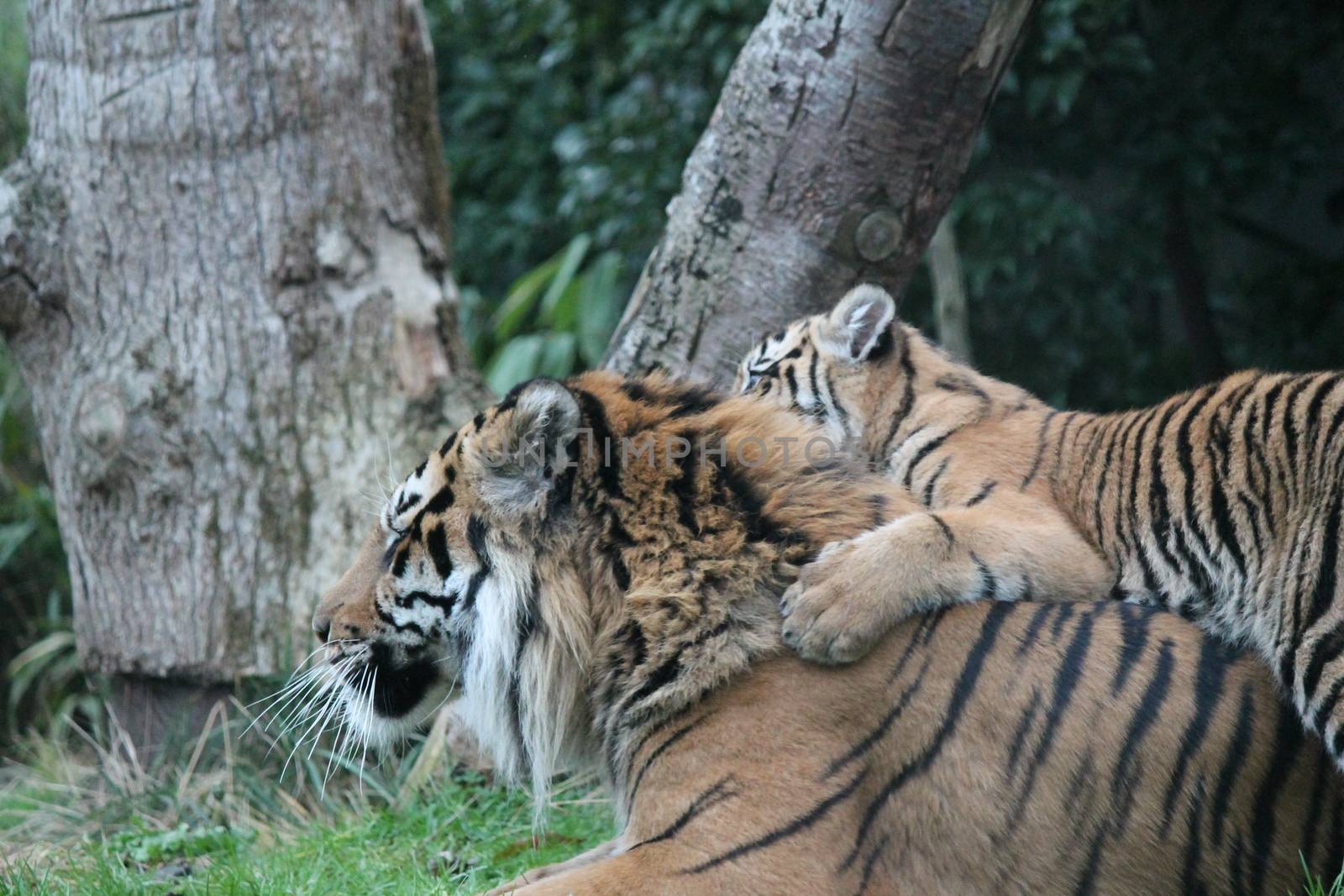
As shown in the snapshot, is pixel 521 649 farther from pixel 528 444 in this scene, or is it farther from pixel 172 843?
pixel 172 843

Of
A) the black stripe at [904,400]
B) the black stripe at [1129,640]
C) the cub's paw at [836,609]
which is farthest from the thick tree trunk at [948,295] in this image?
the cub's paw at [836,609]

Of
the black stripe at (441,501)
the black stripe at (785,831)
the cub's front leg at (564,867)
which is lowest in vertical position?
the cub's front leg at (564,867)

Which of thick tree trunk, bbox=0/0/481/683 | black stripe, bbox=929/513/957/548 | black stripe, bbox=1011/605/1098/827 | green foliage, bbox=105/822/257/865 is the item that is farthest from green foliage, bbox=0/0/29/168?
black stripe, bbox=1011/605/1098/827

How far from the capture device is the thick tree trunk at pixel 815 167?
393cm

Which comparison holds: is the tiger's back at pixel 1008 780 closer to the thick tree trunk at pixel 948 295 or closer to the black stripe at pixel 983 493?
the black stripe at pixel 983 493

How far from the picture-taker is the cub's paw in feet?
8.66

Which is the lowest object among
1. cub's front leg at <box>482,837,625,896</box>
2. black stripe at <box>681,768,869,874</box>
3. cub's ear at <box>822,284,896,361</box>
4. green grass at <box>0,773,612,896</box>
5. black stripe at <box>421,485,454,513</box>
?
green grass at <box>0,773,612,896</box>

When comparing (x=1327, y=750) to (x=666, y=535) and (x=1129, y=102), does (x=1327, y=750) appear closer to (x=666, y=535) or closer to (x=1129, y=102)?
(x=666, y=535)

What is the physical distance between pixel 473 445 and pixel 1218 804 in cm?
169

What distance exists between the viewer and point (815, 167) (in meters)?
4.09

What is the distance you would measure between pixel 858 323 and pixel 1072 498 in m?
0.83

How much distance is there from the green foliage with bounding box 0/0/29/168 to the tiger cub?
5.72 metres

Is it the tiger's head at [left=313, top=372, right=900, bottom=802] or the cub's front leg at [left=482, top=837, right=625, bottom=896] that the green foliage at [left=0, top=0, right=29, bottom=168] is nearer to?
the tiger's head at [left=313, top=372, right=900, bottom=802]

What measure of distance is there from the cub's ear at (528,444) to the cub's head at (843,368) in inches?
50.9
